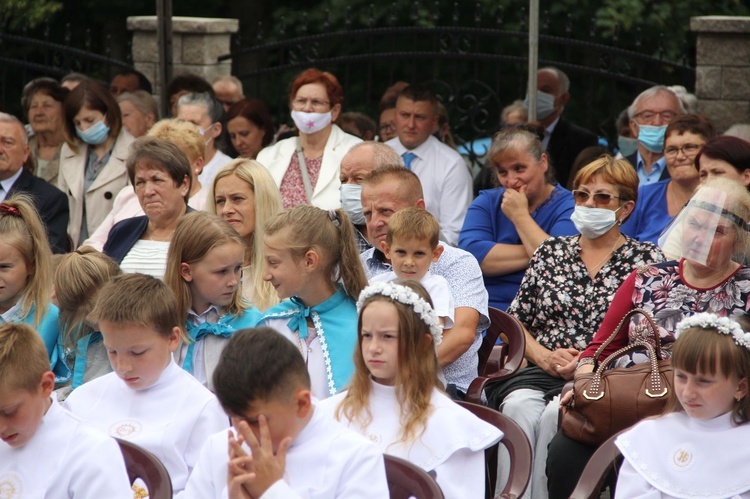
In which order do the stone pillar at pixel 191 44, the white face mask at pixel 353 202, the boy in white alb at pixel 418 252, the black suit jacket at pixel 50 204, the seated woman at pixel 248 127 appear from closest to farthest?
the boy in white alb at pixel 418 252 < the white face mask at pixel 353 202 < the black suit jacket at pixel 50 204 < the seated woman at pixel 248 127 < the stone pillar at pixel 191 44

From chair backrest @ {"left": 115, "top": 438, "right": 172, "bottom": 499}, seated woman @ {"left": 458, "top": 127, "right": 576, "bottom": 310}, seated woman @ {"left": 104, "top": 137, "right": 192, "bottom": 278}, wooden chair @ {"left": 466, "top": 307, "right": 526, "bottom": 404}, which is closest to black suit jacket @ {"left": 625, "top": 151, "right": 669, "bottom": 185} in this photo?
seated woman @ {"left": 458, "top": 127, "right": 576, "bottom": 310}

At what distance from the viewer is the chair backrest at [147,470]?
11.3 feet

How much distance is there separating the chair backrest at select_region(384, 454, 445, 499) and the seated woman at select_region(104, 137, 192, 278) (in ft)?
7.99

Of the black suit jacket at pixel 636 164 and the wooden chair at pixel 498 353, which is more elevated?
the black suit jacket at pixel 636 164

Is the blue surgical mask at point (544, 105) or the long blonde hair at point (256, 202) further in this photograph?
the blue surgical mask at point (544, 105)

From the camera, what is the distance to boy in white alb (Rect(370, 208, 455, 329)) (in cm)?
464

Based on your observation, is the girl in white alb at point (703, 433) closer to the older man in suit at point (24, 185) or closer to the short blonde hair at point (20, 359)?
the short blonde hair at point (20, 359)

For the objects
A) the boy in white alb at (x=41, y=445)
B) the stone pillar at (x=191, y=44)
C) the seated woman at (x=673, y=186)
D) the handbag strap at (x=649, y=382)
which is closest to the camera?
the boy in white alb at (x=41, y=445)

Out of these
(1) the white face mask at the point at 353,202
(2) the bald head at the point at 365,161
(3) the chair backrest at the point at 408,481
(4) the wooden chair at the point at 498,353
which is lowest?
(4) the wooden chair at the point at 498,353

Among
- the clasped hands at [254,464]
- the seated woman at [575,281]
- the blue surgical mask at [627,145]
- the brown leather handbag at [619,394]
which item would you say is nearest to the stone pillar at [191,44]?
the blue surgical mask at [627,145]

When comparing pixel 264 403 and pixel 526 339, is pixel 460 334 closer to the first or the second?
pixel 526 339

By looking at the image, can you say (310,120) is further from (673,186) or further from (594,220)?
(594,220)

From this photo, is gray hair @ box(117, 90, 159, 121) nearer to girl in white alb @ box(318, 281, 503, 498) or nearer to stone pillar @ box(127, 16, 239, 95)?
stone pillar @ box(127, 16, 239, 95)

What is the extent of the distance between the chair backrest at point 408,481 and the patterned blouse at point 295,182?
11.9ft
